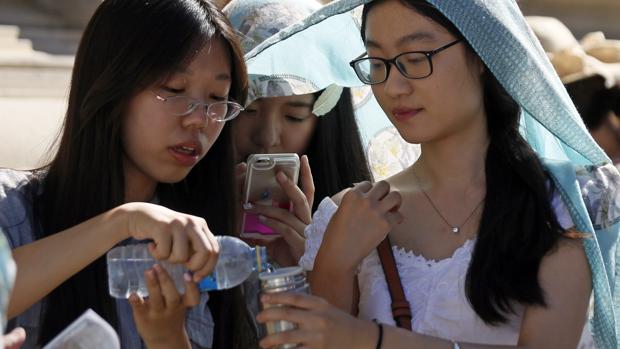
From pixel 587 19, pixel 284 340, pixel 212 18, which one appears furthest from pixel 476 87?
pixel 587 19

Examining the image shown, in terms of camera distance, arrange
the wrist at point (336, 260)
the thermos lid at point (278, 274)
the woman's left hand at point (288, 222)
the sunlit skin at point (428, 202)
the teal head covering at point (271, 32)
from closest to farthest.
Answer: the thermos lid at point (278, 274) → the sunlit skin at point (428, 202) → the wrist at point (336, 260) → the woman's left hand at point (288, 222) → the teal head covering at point (271, 32)

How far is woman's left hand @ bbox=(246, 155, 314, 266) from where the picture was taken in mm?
3518

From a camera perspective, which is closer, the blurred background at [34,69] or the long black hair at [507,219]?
the long black hair at [507,219]

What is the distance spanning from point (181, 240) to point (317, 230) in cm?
79

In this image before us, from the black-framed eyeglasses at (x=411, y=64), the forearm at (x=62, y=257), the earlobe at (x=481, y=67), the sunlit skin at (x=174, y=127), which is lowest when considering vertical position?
the forearm at (x=62, y=257)

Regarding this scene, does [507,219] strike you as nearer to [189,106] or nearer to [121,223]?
[189,106]

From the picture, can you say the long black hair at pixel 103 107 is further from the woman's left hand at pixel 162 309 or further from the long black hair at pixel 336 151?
the long black hair at pixel 336 151

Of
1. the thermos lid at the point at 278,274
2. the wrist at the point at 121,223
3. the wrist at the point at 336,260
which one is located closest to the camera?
the thermos lid at the point at 278,274

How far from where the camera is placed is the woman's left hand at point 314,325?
2555 millimetres

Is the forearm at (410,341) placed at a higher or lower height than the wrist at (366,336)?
lower

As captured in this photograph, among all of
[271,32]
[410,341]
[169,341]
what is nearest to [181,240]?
[169,341]

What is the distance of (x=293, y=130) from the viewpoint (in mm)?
3869

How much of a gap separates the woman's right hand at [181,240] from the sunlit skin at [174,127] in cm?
55

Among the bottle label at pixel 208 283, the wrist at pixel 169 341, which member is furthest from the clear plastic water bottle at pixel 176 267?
the wrist at pixel 169 341
